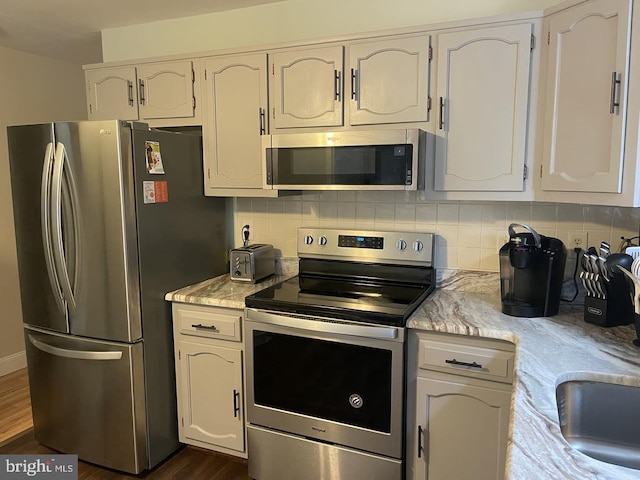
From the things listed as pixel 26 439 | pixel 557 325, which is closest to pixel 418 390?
pixel 557 325

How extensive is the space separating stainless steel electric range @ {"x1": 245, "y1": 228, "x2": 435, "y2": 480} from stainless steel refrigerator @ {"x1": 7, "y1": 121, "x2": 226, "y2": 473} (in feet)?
1.70

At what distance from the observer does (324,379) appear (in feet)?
6.79

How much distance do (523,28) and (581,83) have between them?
35 centimetres

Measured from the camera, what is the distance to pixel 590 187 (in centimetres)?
178

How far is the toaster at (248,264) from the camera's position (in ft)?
8.47

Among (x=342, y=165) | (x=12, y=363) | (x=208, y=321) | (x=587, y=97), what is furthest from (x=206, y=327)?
(x=12, y=363)

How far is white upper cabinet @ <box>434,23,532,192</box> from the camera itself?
1979 mm

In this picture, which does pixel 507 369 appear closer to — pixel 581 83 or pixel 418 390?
pixel 418 390

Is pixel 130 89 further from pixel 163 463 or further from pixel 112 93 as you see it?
pixel 163 463

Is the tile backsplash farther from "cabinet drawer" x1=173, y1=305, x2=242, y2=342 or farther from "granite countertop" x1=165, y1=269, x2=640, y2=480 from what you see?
"cabinet drawer" x1=173, y1=305, x2=242, y2=342

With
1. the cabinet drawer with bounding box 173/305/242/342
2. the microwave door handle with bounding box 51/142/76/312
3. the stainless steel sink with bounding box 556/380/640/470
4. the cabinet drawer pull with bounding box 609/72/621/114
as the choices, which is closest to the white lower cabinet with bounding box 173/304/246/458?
the cabinet drawer with bounding box 173/305/242/342

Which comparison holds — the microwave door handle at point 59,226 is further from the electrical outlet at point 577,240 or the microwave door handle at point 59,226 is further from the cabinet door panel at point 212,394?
the electrical outlet at point 577,240

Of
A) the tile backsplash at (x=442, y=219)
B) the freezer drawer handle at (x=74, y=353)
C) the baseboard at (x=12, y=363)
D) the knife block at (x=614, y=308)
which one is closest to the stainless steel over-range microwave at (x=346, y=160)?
the tile backsplash at (x=442, y=219)

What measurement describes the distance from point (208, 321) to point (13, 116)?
2.51 m
